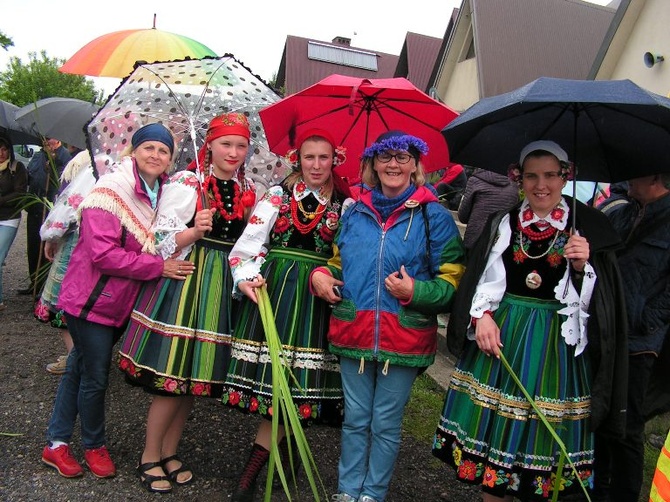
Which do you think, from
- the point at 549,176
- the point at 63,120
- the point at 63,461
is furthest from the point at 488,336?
the point at 63,120

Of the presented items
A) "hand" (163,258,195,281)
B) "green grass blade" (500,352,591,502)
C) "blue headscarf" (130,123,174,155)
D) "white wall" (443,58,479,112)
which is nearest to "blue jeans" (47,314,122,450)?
"hand" (163,258,195,281)

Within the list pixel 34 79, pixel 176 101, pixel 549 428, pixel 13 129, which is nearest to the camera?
pixel 549 428

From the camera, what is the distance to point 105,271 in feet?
10.0

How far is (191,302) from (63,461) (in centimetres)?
113

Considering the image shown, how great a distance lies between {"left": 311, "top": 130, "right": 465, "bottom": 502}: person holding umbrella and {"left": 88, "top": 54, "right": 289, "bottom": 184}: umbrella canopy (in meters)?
0.99

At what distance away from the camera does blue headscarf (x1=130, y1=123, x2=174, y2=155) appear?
3.19m

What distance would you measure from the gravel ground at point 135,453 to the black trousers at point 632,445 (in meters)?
0.77

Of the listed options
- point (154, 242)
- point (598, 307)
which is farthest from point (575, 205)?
point (154, 242)

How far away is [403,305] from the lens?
283cm

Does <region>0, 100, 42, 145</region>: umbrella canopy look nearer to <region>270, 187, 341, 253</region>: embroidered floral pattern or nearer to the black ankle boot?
<region>270, 187, 341, 253</region>: embroidered floral pattern

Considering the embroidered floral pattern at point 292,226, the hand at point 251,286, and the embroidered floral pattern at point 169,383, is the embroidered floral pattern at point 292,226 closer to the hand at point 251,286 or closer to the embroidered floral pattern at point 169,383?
the hand at point 251,286

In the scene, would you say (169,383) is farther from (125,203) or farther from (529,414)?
(529,414)

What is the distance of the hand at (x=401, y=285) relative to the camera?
9.02ft

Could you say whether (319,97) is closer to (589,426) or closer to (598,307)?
(598,307)
